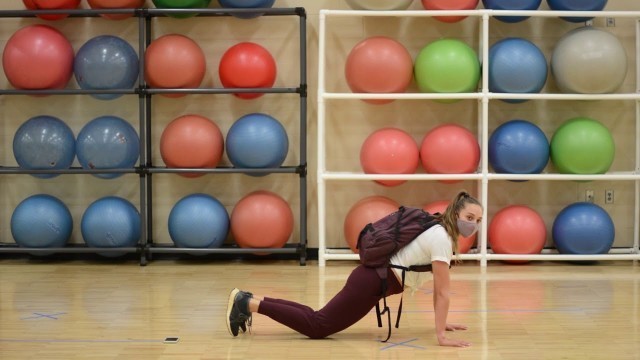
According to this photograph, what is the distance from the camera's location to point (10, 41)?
23.4 feet

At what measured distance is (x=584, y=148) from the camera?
695 centimetres

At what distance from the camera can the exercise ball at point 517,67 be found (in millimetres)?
6922

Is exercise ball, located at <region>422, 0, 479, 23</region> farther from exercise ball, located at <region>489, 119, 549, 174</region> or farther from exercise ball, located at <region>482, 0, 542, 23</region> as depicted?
exercise ball, located at <region>489, 119, 549, 174</region>

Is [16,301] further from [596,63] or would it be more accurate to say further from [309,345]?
[596,63]

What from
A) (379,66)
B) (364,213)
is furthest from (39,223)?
(379,66)

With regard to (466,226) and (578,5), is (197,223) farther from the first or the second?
(578,5)

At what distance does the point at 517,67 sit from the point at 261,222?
2286mm

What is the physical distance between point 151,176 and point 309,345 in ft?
10.6

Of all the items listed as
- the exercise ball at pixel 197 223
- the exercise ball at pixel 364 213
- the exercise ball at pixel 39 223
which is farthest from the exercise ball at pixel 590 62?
the exercise ball at pixel 39 223

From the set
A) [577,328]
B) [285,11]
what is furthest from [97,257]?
[577,328]

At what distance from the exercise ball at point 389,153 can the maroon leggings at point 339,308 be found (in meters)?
2.29

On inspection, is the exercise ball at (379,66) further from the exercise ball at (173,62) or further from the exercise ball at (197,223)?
the exercise ball at (197,223)

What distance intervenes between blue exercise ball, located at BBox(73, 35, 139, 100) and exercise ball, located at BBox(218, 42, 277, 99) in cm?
72

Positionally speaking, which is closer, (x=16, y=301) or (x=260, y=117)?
(x=16, y=301)
